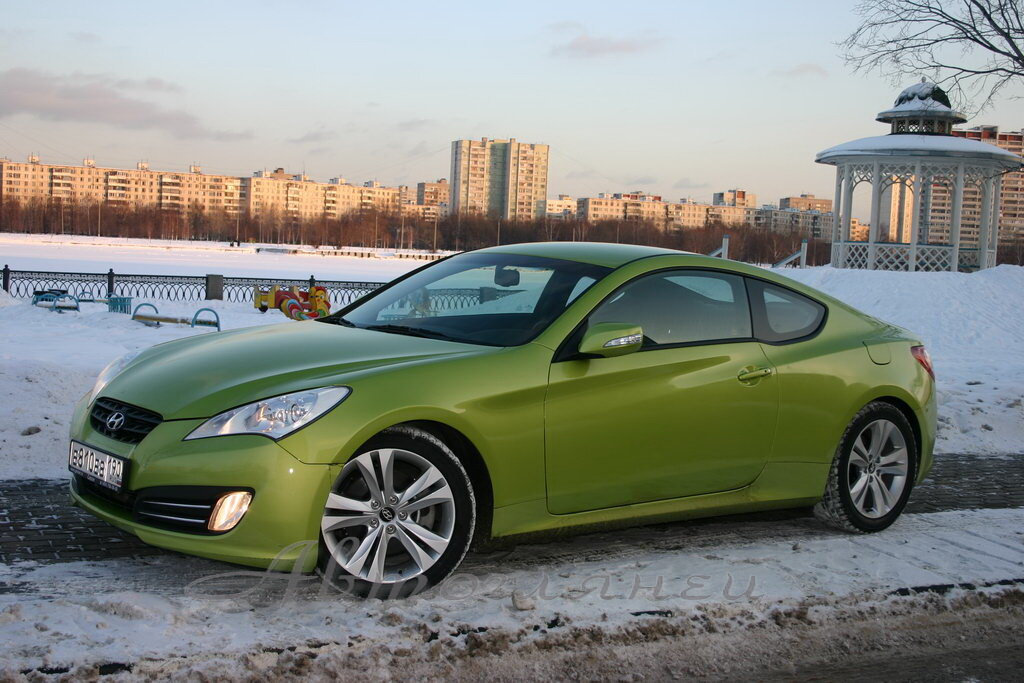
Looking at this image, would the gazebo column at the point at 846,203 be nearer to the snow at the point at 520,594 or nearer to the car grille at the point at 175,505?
the snow at the point at 520,594

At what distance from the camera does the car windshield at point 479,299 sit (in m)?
4.86

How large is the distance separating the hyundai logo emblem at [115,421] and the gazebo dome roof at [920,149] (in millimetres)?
30222

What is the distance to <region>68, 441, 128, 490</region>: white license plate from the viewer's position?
4.14 m

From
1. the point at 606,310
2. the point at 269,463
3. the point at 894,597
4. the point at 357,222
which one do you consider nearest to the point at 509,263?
the point at 606,310

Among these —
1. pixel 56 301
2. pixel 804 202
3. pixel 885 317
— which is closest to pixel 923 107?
pixel 885 317

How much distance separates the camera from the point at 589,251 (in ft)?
17.8

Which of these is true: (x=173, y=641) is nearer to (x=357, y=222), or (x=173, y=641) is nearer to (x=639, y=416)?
(x=639, y=416)

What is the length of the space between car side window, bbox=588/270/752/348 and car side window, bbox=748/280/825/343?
3.4 inches

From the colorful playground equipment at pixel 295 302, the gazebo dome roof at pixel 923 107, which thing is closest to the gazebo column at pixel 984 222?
the gazebo dome roof at pixel 923 107

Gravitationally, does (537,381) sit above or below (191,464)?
above

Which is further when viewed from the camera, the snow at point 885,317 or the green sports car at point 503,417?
the snow at point 885,317

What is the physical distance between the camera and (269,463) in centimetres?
389

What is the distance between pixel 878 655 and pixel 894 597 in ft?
2.22

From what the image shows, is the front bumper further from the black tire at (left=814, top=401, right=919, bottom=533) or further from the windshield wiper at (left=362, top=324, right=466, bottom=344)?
the black tire at (left=814, top=401, right=919, bottom=533)
